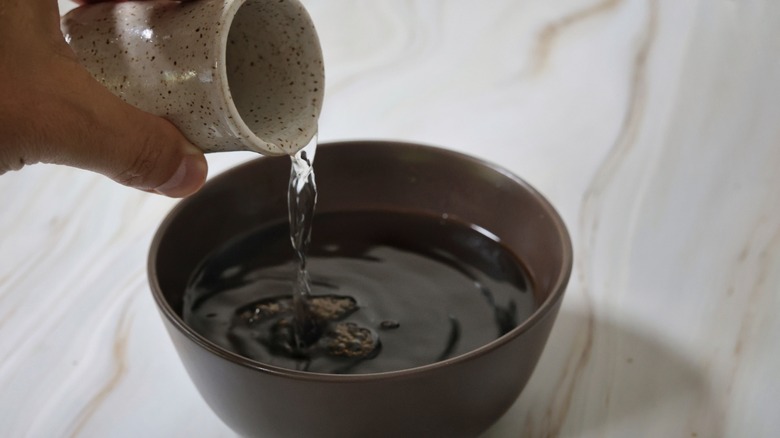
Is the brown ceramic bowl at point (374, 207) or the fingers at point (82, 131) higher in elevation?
the fingers at point (82, 131)

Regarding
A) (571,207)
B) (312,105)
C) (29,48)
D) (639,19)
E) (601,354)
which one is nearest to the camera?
(29,48)

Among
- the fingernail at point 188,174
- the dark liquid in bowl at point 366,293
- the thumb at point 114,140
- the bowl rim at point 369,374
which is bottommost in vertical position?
the dark liquid in bowl at point 366,293

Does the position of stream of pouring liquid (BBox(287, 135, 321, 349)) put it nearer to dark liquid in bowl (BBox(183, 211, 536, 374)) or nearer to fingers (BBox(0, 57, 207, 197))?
dark liquid in bowl (BBox(183, 211, 536, 374))

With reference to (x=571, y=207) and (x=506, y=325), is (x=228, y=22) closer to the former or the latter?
(x=506, y=325)

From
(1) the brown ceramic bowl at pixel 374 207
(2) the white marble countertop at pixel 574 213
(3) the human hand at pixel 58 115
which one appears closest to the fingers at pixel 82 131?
(3) the human hand at pixel 58 115

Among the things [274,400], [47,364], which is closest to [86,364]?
[47,364]

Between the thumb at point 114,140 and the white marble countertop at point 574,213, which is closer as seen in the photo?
the thumb at point 114,140

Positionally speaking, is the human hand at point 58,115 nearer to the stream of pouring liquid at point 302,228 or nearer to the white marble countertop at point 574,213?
the stream of pouring liquid at point 302,228
